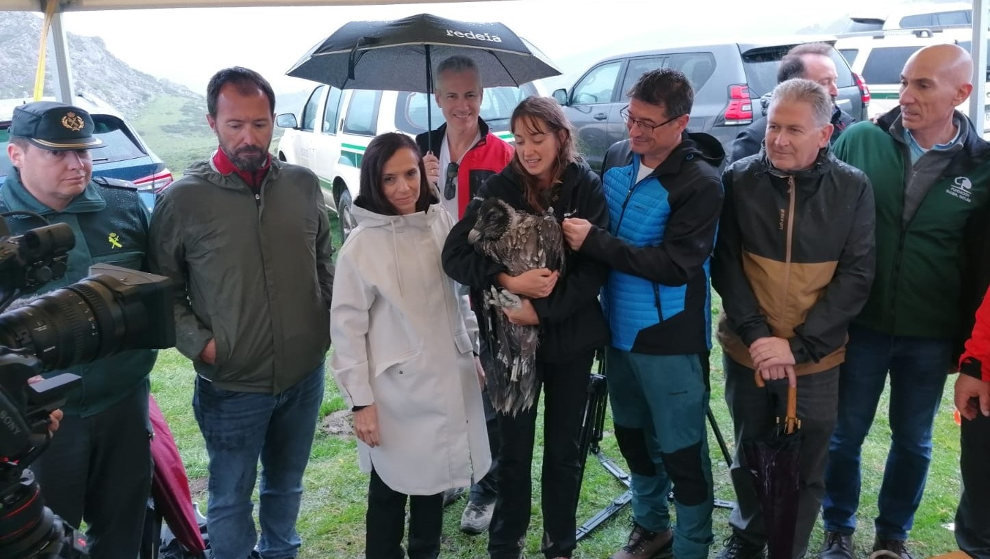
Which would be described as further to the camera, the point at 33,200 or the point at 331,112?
the point at 331,112

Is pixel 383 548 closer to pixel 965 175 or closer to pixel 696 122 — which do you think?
pixel 965 175

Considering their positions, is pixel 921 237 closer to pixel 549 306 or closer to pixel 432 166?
pixel 549 306

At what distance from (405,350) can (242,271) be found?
548 mm

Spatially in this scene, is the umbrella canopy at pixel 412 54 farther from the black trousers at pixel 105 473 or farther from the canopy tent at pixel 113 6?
the black trousers at pixel 105 473

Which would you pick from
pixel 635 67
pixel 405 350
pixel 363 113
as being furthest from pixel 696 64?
pixel 405 350

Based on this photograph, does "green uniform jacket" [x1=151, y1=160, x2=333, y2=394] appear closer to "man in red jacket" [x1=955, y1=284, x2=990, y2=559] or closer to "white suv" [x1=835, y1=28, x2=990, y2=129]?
"man in red jacket" [x1=955, y1=284, x2=990, y2=559]

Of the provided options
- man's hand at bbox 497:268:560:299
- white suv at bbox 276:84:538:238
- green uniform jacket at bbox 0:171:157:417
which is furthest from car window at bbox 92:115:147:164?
man's hand at bbox 497:268:560:299

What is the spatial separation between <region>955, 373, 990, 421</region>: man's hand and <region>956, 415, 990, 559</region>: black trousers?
0.03m

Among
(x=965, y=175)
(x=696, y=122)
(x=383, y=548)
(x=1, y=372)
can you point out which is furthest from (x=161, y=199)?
(x=696, y=122)

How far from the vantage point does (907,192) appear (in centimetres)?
246

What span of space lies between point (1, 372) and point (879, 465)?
348 cm

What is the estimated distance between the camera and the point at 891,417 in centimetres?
266

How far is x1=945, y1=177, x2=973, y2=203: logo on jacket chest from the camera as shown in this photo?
7.84 feet

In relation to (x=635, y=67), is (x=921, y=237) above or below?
below
